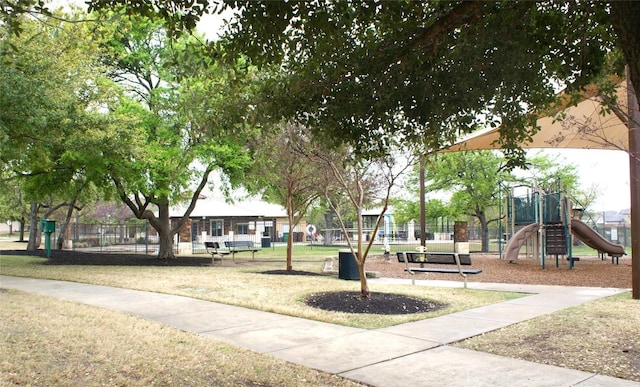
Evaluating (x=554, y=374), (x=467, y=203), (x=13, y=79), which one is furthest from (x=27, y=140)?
(x=467, y=203)

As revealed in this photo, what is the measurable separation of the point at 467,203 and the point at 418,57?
28009mm

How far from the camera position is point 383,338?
25.1 ft

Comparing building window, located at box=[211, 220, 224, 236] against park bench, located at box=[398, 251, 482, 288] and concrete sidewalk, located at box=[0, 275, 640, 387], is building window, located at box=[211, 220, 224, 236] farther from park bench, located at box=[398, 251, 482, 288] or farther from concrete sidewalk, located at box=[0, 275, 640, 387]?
concrete sidewalk, located at box=[0, 275, 640, 387]

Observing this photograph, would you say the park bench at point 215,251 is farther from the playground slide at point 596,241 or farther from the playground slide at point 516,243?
the playground slide at point 596,241

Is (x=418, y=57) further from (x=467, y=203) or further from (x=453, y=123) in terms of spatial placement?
(x=467, y=203)

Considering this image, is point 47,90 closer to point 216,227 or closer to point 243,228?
point 216,227

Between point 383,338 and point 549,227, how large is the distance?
50.6 ft

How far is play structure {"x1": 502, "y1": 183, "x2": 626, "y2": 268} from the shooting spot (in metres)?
20.3

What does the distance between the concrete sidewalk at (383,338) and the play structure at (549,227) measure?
807cm

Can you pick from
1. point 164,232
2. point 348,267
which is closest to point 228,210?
point 164,232

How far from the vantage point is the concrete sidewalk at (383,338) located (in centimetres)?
577

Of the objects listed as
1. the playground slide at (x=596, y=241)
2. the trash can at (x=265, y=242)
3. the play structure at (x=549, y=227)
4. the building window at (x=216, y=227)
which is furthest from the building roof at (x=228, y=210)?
the playground slide at (x=596, y=241)

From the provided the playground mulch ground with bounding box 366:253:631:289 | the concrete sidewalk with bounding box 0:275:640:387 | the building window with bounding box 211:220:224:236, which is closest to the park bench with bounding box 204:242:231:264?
the playground mulch ground with bounding box 366:253:631:289

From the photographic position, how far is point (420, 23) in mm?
5773
